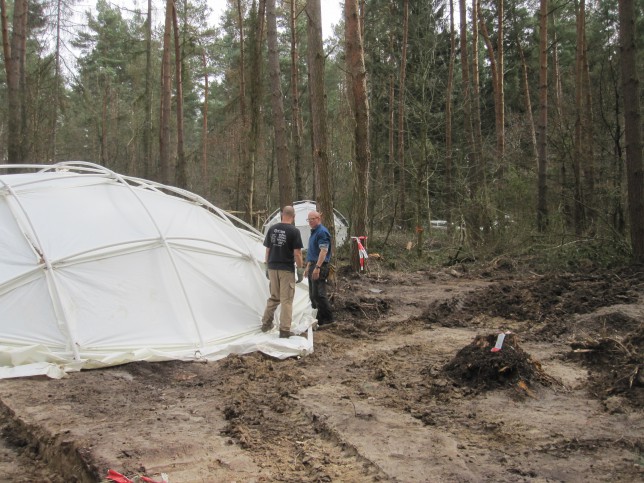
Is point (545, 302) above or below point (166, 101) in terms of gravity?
below

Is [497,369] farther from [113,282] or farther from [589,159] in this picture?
[589,159]

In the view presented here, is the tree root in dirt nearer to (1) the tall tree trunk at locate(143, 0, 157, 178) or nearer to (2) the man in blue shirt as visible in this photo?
(2) the man in blue shirt

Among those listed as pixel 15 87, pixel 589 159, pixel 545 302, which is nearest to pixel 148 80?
pixel 15 87

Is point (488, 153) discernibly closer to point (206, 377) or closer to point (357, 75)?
point (357, 75)

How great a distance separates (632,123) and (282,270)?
7.55 metres

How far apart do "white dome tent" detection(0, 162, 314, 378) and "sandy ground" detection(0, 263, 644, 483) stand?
384mm

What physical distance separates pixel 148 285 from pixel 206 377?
1.52m

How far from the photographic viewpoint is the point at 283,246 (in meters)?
6.86

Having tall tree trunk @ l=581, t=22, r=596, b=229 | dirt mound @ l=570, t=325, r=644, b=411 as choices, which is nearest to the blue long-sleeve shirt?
dirt mound @ l=570, t=325, r=644, b=411

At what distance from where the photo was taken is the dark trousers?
7805 mm

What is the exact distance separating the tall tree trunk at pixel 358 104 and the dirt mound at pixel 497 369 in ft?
23.6

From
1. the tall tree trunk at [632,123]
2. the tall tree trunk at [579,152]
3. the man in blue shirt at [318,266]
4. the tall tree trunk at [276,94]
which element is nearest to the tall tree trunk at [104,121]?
the tall tree trunk at [276,94]

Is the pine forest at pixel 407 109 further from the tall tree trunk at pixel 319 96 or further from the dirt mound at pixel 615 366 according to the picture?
the dirt mound at pixel 615 366

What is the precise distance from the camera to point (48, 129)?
2412 cm
